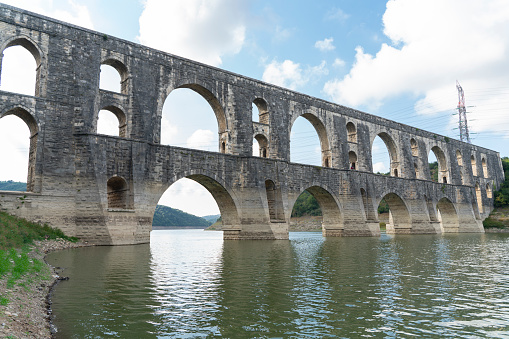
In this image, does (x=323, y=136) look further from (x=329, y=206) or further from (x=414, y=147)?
(x=414, y=147)

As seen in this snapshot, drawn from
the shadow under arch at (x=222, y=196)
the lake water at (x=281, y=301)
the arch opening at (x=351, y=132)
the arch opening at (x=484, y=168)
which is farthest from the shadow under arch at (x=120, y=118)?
the arch opening at (x=484, y=168)

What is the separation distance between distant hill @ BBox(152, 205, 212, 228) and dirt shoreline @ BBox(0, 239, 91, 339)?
127651 mm

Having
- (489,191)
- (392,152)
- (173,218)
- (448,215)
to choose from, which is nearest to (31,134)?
(392,152)

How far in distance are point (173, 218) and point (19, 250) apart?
458ft

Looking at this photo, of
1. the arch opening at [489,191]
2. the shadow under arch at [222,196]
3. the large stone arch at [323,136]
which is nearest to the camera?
the shadow under arch at [222,196]

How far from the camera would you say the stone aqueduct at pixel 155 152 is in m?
21.0

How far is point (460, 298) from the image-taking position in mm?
8102

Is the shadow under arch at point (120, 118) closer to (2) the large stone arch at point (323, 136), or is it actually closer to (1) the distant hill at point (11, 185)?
(2) the large stone arch at point (323, 136)

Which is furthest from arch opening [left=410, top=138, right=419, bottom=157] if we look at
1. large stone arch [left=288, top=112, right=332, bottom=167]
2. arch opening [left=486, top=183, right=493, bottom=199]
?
arch opening [left=486, top=183, right=493, bottom=199]

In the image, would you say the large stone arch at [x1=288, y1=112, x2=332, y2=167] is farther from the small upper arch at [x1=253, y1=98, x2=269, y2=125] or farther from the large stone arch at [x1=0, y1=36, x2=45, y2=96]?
the large stone arch at [x1=0, y1=36, x2=45, y2=96]

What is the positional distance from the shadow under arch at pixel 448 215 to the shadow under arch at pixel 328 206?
874 inches

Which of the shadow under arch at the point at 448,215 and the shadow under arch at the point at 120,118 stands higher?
the shadow under arch at the point at 120,118

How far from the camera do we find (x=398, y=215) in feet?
145

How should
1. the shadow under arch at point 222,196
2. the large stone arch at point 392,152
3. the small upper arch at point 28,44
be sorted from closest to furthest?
the small upper arch at point 28,44
the shadow under arch at point 222,196
the large stone arch at point 392,152
